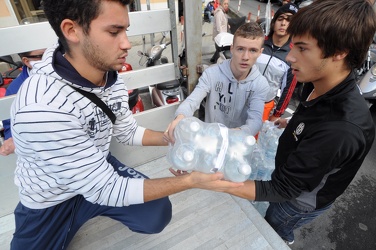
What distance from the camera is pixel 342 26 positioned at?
1247 millimetres

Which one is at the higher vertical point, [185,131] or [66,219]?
[185,131]

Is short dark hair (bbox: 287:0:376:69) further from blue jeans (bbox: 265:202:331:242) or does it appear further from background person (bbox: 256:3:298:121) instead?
background person (bbox: 256:3:298:121)

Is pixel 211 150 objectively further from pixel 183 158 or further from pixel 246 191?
pixel 246 191

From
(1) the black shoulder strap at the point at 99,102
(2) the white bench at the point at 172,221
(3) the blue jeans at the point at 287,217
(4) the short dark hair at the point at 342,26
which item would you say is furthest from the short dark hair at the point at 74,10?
(3) the blue jeans at the point at 287,217

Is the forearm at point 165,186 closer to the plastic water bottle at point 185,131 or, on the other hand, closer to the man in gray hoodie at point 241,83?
A: the plastic water bottle at point 185,131

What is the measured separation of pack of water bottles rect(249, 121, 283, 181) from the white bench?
55cm

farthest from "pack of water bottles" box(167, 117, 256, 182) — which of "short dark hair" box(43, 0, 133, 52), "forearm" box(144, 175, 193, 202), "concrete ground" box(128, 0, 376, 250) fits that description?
"concrete ground" box(128, 0, 376, 250)

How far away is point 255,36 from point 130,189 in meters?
1.98

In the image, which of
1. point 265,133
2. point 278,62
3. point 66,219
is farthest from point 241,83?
point 66,219

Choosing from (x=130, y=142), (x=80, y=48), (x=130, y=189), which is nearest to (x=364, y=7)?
(x=80, y=48)

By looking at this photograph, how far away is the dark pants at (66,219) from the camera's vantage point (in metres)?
1.63

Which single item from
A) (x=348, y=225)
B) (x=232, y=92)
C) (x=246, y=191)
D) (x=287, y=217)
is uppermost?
(x=232, y=92)

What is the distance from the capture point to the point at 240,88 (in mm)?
2430

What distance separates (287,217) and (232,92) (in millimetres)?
1328
